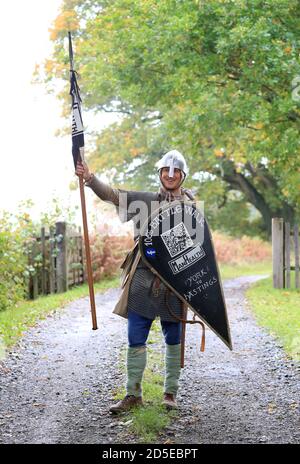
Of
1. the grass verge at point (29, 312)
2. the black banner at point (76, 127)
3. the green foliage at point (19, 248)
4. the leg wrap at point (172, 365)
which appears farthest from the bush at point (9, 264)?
the leg wrap at point (172, 365)

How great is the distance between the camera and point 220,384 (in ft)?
21.4

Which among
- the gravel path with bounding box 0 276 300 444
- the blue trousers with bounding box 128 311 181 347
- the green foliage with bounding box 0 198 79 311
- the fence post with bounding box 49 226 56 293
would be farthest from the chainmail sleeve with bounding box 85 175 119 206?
the fence post with bounding box 49 226 56 293

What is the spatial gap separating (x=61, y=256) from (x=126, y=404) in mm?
9249

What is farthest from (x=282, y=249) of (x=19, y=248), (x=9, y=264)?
(x=9, y=264)

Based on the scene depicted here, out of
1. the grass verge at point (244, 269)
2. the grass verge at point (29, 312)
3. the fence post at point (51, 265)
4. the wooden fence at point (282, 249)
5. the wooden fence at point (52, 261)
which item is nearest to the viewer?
the grass verge at point (29, 312)

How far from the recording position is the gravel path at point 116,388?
4.94 meters

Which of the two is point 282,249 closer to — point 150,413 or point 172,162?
point 172,162

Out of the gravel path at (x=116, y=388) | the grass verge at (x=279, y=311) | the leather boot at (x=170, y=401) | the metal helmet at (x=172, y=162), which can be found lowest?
the grass verge at (x=279, y=311)

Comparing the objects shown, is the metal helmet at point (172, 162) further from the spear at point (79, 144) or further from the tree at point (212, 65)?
the tree at point (212, 65)

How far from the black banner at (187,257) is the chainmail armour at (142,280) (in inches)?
4.5

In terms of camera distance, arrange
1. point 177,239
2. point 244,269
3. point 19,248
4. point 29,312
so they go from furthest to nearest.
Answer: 1. point 244,269
2. point 19,248
3. point 29,312
4. point 177,239

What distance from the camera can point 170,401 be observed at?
18.0ft

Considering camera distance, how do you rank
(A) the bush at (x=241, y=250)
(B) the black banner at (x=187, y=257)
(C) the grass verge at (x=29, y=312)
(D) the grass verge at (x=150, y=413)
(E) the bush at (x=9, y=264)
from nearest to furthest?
1. (D) the grass verge at (x=150, y=413)
2. (B) the black banner at (x=187, y=257)
3. (C) the grass verge at (x=29, y=312)
4. (E) the bush at (x=9, y=264)
5. (A) the bush at (x=241, y=250)

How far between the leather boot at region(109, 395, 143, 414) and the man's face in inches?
63.9
